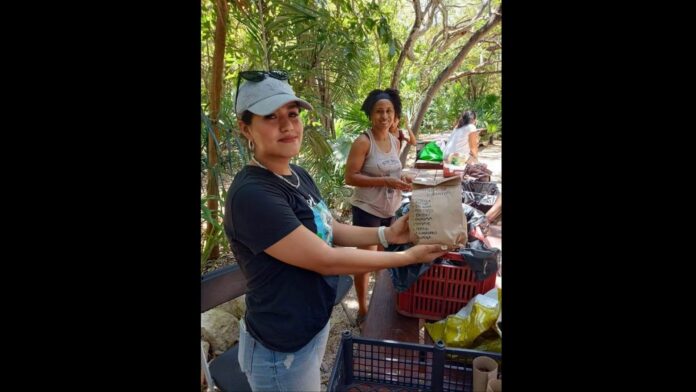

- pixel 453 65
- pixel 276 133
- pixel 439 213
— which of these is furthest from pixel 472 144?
pixel 276 133

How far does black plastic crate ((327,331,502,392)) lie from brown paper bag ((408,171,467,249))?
0.44 m

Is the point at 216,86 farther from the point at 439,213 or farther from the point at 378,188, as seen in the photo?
the point at 439,213

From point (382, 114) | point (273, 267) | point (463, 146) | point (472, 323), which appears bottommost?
point (472, 323)

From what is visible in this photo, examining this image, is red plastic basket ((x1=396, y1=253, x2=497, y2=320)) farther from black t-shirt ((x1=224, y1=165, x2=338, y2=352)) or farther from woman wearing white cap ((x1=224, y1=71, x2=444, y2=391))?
black t-shirt ((x1=224, y1=165, x2=338, y2=352))

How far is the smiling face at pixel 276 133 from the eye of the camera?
127 centimetres

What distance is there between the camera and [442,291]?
6.63 ft

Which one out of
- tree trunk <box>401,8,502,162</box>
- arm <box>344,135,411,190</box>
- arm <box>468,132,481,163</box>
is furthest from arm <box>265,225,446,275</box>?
arm <box>468,132,481,163</box>

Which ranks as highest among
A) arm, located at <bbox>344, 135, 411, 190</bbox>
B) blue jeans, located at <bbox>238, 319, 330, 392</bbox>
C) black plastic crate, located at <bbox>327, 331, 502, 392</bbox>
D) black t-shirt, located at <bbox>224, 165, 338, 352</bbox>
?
arm, located at <bbox>344, 135, 411, 190</bbox>

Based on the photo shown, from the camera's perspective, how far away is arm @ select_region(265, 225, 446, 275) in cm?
116

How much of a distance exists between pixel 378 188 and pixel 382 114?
1.74 feet

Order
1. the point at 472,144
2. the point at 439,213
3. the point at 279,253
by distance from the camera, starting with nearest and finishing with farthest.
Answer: the point at 279,253 < the point at 439,213 < the point at 472,144
